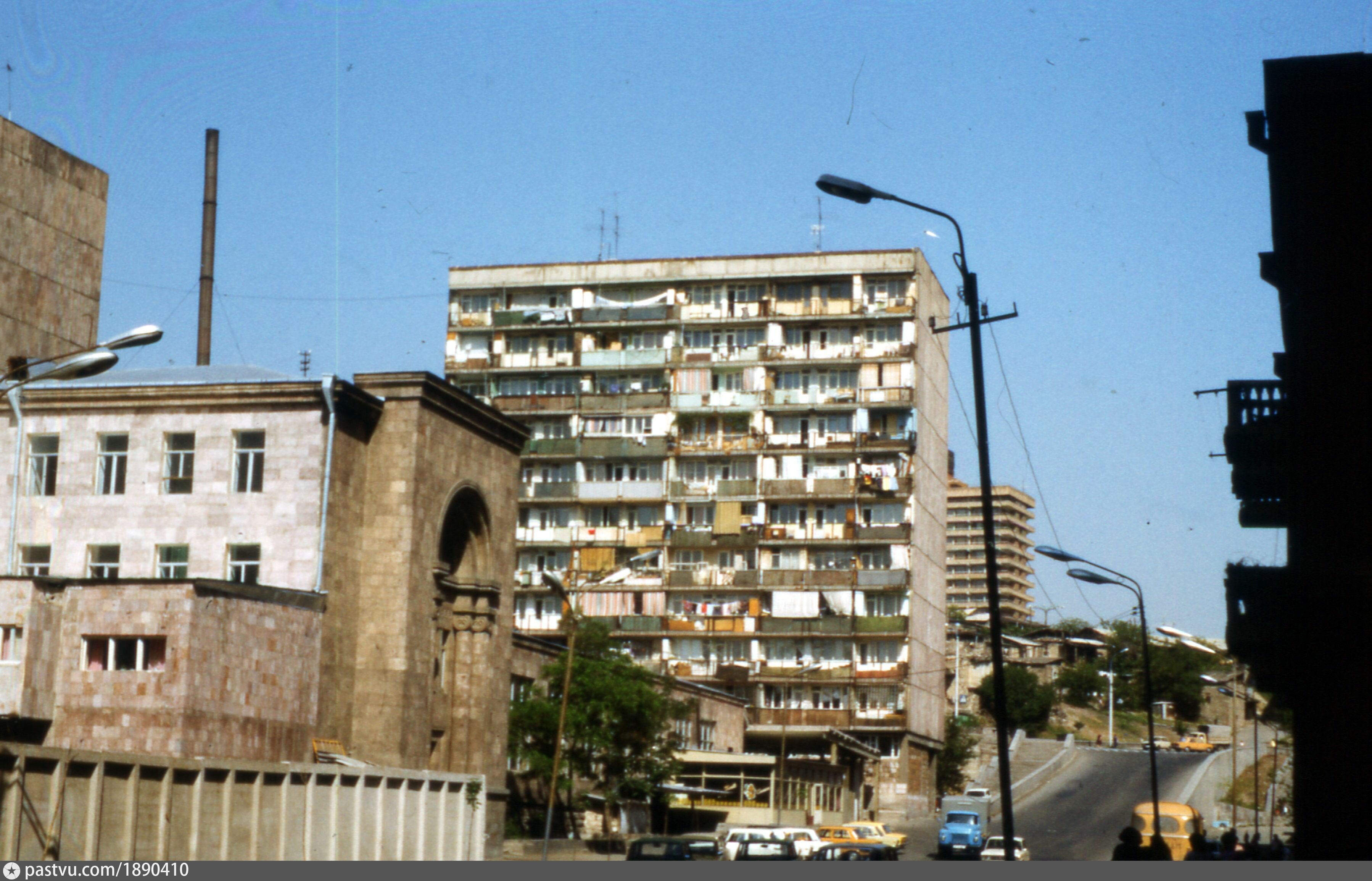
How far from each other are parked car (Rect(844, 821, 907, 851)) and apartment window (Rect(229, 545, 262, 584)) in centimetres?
2276

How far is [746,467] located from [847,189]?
63.7 m

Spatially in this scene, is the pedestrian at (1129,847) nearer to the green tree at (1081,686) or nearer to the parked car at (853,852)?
the parked car at (853,852)

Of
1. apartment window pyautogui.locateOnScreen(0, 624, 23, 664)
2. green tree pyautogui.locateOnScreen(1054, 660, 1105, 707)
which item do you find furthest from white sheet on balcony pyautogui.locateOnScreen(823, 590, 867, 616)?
green tree pyautogui.locateOnScreen(1054, 660, 1105, 707)

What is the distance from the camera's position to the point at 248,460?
39.3 meters

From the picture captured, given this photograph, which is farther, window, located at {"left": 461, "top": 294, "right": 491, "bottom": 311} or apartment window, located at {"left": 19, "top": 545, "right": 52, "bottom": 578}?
window, located at {"left": 461, "top": 294, "right": 491, "bottom": 311}

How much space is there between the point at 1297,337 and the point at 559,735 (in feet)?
68.0

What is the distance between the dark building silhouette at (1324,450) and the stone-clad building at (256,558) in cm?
2068

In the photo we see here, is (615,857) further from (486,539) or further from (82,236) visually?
(82,236)

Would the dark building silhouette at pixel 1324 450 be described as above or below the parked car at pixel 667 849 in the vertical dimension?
above

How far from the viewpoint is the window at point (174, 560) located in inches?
1540

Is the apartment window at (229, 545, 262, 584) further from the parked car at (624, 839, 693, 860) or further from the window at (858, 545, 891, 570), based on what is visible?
the window at (858, 545, 891, 570)

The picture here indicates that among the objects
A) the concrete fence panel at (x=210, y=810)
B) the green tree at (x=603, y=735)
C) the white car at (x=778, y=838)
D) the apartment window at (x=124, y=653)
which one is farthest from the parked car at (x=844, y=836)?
the concrete fence panel at (x=210, y=810)

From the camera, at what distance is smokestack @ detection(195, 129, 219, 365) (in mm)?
61969

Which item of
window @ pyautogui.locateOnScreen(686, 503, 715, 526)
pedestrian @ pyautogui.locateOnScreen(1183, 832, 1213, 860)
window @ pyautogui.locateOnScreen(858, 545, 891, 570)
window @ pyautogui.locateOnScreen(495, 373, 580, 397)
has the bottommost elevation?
pedestrian @ pyautogui.locateOnScreen(1183, 832, 1213, 860)
